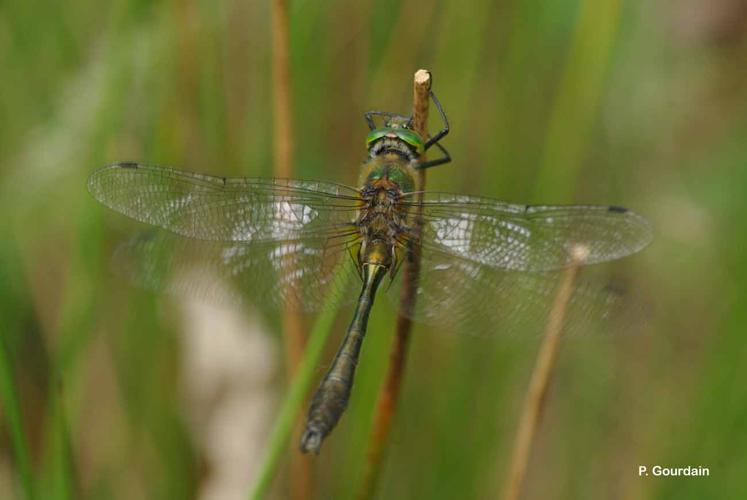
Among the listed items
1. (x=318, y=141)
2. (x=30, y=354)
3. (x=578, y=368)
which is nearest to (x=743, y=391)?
(x=578, y=368)

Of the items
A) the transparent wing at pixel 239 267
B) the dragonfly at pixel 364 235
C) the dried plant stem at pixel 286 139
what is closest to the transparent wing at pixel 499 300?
the dragonfly at pixel 364 235

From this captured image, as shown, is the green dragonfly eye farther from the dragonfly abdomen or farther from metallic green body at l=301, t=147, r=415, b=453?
the dragonfly abdomen

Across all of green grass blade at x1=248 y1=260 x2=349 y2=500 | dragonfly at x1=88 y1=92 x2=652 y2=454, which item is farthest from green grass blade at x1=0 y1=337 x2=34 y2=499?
dragonfly at x1=88 y1=92 x2=652 y2=454

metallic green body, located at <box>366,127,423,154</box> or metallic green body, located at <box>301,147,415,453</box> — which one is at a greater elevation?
metallic green body, located at <box>366,127,423,154</box>

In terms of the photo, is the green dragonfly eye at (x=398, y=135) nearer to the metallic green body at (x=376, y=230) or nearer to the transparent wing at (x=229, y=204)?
the metallic green body at (x=376, y=230)

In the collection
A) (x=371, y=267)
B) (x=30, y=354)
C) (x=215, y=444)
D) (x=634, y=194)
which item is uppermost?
(x=634, y=194)

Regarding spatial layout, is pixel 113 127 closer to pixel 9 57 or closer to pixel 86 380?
pixel 9 57
